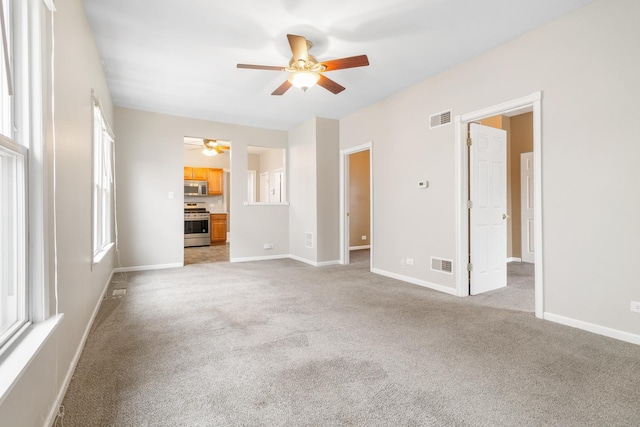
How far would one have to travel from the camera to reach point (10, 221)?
1372 mm

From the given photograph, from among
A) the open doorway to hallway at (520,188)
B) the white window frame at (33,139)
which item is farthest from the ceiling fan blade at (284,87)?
the open doorway to hallway at (520,188)

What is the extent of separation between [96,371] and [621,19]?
4.51 metres

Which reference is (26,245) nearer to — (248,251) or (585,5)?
(585,5)

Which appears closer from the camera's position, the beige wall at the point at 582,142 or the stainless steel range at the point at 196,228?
the beige wall at the point at 582,142

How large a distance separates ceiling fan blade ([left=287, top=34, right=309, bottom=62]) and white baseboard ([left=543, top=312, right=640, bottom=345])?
3250 millimetres

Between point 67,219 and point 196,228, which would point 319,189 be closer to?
point 67,219

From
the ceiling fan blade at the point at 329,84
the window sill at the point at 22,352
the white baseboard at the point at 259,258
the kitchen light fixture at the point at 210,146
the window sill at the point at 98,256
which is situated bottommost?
the white baseboard at the point at 259,258

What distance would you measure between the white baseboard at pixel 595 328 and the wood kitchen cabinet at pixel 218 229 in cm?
781

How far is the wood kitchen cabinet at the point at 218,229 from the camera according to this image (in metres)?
8.92

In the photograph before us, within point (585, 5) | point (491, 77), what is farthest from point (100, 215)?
point (585, 5)

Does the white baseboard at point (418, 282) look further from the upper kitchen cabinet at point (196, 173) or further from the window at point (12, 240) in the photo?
the upper kitchen cabinet at point (196, 173)

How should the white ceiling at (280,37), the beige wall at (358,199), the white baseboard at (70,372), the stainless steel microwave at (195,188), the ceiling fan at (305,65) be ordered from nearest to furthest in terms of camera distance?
the white baseboard at (70,372) < the white ceiling at (280,37) < the ceiling fan at (305,65) < the beige wall at (358,199) < the stainless steel microwave at (195,188)

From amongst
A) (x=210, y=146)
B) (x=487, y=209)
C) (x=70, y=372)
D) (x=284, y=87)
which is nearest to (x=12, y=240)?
(x=70, y=372)

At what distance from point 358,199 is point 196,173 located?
464 centimetres
